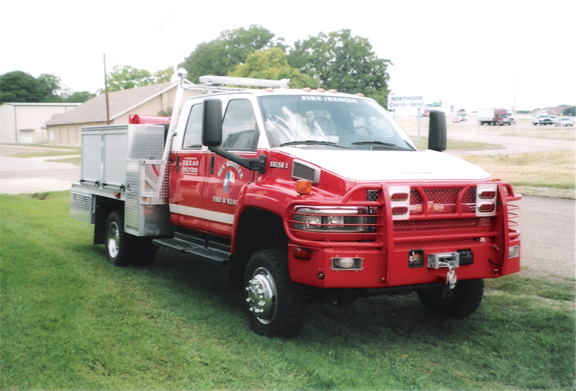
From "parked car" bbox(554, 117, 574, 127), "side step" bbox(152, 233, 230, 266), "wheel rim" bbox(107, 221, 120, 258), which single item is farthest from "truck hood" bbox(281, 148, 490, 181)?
"parked car" bbox(554, 117, 574, 127)

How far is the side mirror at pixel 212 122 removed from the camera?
5.70 m

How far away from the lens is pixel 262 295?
5516 millimetres

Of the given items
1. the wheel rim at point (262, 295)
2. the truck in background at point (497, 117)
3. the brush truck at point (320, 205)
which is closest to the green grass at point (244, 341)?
the wheel rim at point (262, 295)

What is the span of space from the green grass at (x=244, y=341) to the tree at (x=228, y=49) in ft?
149

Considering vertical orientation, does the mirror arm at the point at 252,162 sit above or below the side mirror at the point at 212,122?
below

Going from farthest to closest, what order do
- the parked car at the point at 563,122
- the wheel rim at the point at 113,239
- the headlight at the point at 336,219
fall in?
the parked car at the point at 563,122, the wheel rim at the point at 113,239, the headlight at the point at 336,219

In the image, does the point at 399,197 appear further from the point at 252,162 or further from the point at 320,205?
the point at 252,162

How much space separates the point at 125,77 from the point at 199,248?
8316 cm

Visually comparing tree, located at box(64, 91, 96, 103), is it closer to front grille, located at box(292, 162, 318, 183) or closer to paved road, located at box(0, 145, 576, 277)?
paved road, located at box(0, 145, 576, 277)

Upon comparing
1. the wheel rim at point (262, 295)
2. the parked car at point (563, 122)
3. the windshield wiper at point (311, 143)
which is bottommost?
the wheel rim at point (262, 295)

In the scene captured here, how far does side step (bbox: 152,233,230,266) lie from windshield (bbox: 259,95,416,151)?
4.71 ft

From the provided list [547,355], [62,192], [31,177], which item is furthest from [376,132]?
[31,177]

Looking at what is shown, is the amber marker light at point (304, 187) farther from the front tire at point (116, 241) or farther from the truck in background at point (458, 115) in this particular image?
the truck in background at point (458, 115)

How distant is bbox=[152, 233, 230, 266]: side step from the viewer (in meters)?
6.45
